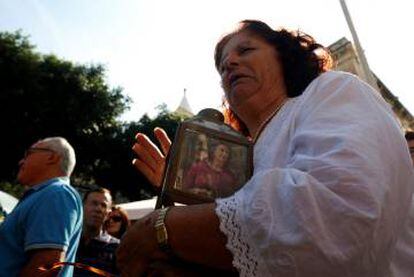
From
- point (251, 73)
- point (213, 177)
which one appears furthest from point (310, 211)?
point (251, 73)

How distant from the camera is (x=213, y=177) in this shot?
4.37 ft

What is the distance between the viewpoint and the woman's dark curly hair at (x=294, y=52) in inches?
77.4

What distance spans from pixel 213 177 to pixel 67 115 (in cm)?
2773

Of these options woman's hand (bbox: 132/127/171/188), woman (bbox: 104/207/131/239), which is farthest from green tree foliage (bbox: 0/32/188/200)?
woman's hand (bbox: 132/127/171/188)

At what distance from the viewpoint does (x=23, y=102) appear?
25844 millimetres

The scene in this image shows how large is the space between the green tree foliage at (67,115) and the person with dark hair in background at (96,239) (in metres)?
21.2

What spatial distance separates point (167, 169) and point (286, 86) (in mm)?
847

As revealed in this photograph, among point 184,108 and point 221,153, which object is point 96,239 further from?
point 184,108

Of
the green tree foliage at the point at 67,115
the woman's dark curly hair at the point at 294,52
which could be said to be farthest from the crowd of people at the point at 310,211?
the green tree foliage at the point at 67,115

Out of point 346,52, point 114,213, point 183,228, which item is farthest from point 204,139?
point 346,52

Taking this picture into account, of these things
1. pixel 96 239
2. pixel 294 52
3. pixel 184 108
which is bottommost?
pixel 184 108

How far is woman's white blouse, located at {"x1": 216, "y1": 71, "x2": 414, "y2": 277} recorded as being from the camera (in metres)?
0.95

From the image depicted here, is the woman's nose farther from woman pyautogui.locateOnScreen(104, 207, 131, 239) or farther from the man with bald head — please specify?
woman pyautogui.locateOnScreen(104, 207, 131, 239)

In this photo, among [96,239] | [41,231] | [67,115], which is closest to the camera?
[41,231]
